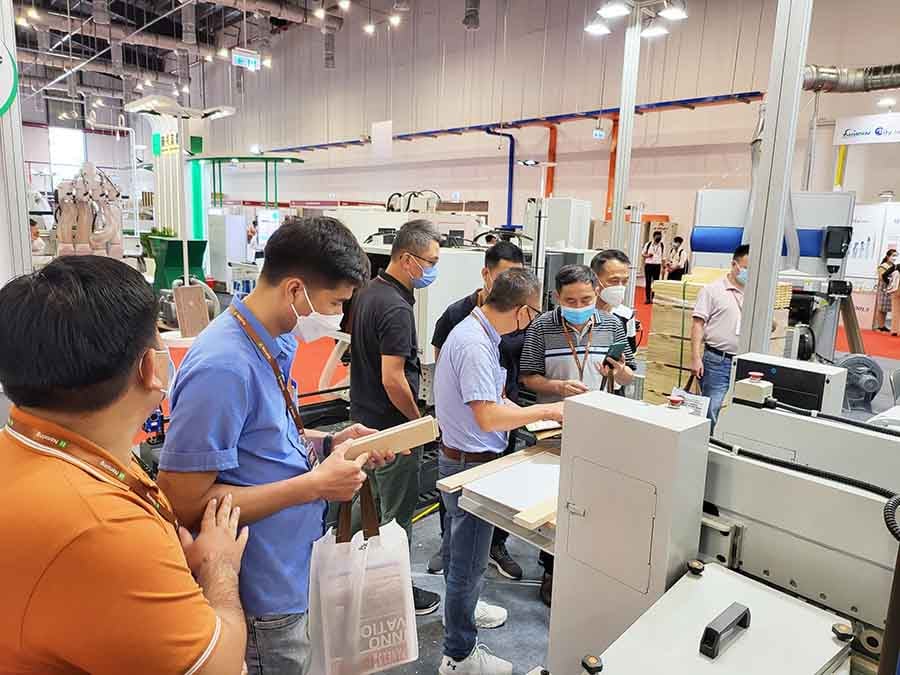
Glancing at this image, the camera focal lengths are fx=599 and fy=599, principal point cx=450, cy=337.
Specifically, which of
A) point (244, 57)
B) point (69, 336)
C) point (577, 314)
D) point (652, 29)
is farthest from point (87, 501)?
point (244, 57)

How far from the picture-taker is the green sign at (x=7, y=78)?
6.42ft

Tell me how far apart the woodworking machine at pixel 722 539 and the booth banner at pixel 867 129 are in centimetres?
759

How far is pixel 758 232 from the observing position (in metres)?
2.46

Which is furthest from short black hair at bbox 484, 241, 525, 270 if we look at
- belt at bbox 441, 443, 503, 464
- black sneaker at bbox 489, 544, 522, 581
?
black sneaker at bbox 489, 544, 522, 581

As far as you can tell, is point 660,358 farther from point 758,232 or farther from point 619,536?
point 619,536

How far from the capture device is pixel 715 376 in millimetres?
3877

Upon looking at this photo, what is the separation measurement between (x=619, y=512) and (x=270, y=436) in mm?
730

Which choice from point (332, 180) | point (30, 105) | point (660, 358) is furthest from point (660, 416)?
point (30, 105)

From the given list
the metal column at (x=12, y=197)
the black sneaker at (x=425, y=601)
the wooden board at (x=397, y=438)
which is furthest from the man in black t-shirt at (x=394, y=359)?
the metal column at (x=12, y=197)

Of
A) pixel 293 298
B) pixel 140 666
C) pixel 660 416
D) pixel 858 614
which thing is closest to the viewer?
pixel 140 666

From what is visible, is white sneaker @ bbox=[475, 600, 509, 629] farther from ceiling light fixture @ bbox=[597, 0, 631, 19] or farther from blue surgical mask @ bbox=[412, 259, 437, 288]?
ceiling light fixture @ bbox=[597, 0, 631, 19]

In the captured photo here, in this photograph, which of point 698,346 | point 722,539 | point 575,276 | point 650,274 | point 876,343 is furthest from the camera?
point 650,274

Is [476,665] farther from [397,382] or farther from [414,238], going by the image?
[414,238]

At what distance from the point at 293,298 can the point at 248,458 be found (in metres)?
0.35
